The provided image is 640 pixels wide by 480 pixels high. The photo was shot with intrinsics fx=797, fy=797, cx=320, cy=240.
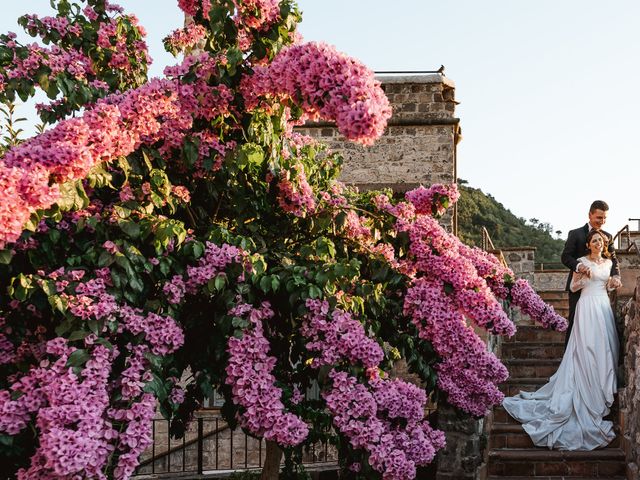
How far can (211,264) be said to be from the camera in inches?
188

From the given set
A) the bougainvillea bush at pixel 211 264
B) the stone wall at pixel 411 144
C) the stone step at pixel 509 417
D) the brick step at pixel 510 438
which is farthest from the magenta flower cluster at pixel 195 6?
the stone wall at pixel 411 144

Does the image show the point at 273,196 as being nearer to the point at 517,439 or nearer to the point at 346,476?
the point at 346,476

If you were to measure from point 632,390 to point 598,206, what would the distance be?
2.13 m

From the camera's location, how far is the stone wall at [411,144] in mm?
12672

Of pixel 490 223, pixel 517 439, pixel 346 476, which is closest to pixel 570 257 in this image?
pixel 517 439

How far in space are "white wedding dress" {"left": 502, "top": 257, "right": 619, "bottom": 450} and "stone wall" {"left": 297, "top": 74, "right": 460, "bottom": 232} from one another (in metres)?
4.14

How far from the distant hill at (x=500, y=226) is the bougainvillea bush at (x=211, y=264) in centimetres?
2653

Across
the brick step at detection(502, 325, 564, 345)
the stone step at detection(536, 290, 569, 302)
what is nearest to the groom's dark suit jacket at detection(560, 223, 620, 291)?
the brick step at detection(502, 325, 564, 345)

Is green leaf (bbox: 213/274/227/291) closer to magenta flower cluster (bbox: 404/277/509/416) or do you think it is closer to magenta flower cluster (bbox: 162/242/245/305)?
magenta flower cluster (bbox: 162/242/245/305)

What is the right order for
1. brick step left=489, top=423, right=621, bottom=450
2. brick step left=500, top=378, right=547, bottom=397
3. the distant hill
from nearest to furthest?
brick step left=489, top=423, right=621, bottom=450, brick step left=500, top=378, right=547, bottom=397, the distant hill

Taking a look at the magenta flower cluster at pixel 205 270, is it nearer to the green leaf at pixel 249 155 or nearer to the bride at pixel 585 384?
the green leaf at pixel 249 155

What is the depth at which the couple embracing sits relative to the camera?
8250 millimetres

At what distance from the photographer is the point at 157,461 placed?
12.8 m

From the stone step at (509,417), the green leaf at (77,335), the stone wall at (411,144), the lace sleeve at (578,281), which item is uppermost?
the stone wall at (411,144)
